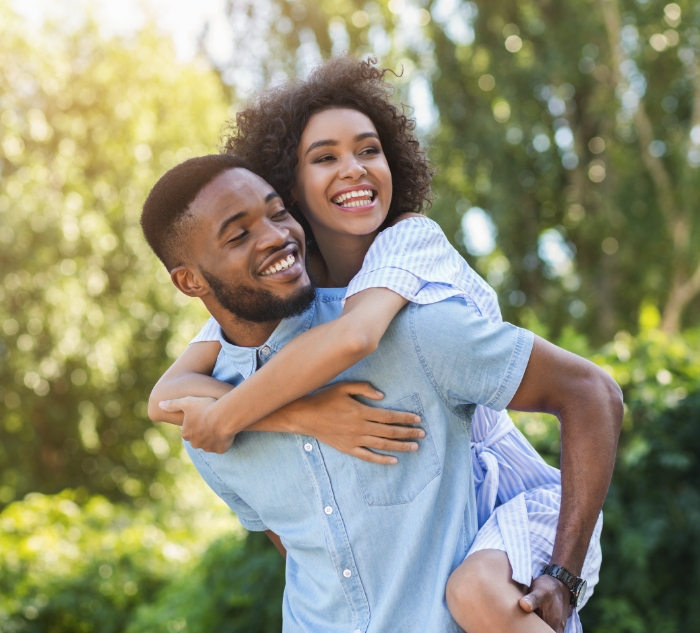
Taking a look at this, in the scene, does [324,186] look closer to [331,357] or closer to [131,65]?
[331,357]

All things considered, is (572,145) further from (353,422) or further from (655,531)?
(353,422)

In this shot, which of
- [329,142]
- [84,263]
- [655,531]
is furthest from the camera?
[84,263]

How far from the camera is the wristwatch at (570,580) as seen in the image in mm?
1661

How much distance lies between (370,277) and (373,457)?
0.40 meters

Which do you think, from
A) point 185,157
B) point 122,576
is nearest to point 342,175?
point 122,576

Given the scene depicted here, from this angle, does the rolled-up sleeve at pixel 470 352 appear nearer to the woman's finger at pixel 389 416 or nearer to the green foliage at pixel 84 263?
the woman's finger at pixel 389 416

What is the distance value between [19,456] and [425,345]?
39.2 ft

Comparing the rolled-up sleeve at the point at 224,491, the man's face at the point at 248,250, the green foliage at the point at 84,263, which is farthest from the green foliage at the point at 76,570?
the green foliage at the point at 84,263

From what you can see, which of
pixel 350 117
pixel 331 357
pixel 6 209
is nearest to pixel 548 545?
pixel 331 357

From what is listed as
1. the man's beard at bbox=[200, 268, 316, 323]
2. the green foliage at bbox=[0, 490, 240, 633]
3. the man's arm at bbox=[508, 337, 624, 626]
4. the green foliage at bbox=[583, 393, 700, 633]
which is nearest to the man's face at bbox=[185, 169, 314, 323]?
the man's beard at bbox=[200, 268, 316, 323]

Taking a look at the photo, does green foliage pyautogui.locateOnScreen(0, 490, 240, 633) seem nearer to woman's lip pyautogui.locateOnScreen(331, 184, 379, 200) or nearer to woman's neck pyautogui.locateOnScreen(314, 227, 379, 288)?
woman's neck pyautogui.locateOnScreen(314, 227, 379, 288)

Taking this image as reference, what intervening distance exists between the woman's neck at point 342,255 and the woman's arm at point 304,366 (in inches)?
15.3

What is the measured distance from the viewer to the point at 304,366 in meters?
1.67

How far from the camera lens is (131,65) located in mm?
13039
